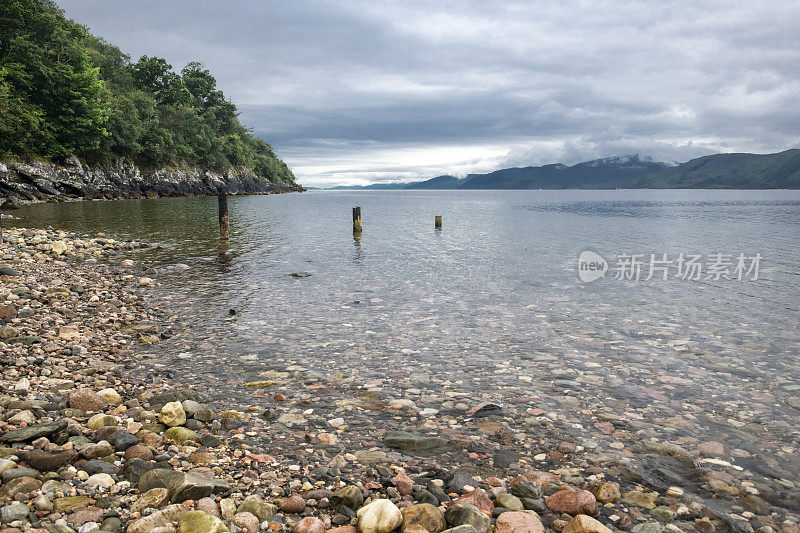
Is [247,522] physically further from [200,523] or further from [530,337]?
[530,337]

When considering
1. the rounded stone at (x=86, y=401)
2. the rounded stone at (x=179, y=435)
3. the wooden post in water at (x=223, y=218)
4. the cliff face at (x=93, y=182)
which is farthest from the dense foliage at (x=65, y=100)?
the rounded stone at (x=179, y=435)

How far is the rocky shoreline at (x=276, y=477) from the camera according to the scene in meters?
4.27

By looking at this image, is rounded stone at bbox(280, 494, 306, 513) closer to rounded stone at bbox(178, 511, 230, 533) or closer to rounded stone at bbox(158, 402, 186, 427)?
rounded stone at bbox(178, 511, 230, 533)

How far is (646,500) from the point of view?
4.95 metres

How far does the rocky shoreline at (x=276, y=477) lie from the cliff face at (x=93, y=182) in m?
55.5

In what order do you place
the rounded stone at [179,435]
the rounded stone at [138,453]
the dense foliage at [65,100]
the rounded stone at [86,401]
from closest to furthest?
the rounded stone at [138,453] < the rounded stone at [179,435] < the rounded stone at [86,401] < the dense foliage at [65,100]

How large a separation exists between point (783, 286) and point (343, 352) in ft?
60.5

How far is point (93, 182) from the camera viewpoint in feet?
238

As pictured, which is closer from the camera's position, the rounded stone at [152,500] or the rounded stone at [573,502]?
the rounded stone at [152,500]

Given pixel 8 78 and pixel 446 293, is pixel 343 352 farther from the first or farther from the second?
pixel 8 78

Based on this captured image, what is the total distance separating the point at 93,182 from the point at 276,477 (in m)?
85.0

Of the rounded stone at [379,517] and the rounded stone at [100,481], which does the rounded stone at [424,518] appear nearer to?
the rounded stone at [379,517]

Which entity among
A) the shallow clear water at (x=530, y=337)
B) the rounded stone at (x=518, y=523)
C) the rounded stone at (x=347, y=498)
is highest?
the rounded stone at (x=347, y=498)

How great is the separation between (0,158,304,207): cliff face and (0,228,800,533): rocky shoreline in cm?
5550
